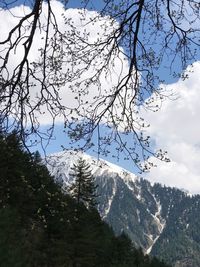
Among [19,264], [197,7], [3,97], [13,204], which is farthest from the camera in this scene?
[13,204]

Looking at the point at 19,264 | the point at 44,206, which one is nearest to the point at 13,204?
the point at 44,206

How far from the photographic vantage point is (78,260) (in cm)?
5512

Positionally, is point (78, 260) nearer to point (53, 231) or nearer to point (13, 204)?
point (53, 231)

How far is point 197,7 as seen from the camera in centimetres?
796

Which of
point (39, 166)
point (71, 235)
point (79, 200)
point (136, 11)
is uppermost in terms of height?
Answer: point (79, 200)

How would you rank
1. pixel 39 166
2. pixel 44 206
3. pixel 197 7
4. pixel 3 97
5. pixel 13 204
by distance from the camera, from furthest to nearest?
pixel 44 206 < pixel 13 204 < pixel 39 166 < pixel 197 7 < pixel 3 97

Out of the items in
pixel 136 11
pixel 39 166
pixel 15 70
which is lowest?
pixel 39 166

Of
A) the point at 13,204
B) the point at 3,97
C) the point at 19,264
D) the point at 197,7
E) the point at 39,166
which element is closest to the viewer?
the point at 3,97

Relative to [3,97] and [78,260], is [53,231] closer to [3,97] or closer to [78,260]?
[78,260]

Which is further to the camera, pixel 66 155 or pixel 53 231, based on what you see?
pixel 53 231

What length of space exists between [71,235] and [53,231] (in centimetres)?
207

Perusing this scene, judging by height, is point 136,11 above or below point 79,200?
below

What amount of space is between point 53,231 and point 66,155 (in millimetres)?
49214

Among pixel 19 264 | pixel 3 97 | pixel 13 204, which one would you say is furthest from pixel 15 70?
pixel 13 204
